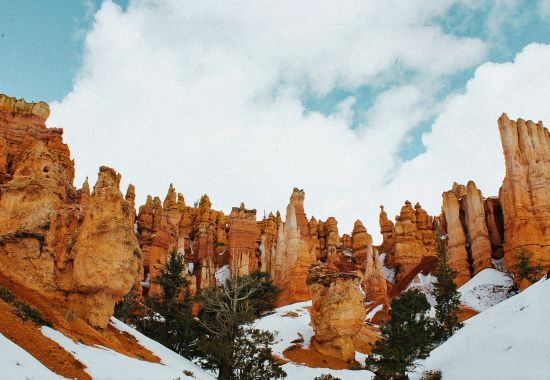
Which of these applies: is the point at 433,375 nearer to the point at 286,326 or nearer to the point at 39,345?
the point at 39,345

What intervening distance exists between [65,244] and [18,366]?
647 inches

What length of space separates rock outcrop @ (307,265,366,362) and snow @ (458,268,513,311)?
717 inches

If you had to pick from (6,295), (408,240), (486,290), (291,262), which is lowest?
(6,295)

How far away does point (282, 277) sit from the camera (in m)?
67.9

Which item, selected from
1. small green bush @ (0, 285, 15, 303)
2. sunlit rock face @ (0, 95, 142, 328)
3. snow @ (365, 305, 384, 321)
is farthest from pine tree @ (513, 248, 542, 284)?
small green bush @ (0, 285, 15, 303)

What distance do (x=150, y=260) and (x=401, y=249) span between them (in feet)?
153

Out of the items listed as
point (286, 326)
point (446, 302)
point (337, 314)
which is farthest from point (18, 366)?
point (286, 326)

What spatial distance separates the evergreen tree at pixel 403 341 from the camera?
2274 cm

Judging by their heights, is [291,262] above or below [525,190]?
below

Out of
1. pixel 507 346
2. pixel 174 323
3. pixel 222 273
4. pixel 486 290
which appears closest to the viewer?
pixel 507 346

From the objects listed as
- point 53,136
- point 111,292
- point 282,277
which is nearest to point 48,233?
point 111,292

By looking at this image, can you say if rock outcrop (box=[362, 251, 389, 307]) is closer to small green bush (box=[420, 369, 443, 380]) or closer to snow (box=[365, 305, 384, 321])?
snow (box=[365, 305, 384, 321])

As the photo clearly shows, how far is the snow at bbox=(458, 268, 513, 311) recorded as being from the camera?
5141cm

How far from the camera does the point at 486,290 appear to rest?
176 ft
